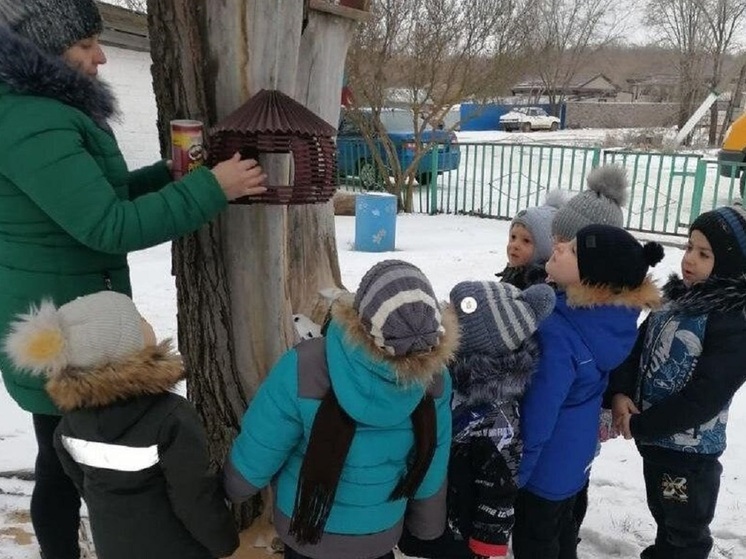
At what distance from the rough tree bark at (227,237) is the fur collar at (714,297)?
1291 mm

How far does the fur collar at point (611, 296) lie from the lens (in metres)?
1.89

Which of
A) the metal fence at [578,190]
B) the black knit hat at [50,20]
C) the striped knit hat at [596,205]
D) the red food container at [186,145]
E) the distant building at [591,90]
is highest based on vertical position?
the distant building at [591,90]

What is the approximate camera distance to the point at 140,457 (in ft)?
4.98

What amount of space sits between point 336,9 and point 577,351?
1.85 m

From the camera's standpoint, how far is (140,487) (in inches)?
61.7

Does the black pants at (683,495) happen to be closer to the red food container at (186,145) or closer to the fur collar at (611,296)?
the fur collar at (611,296)

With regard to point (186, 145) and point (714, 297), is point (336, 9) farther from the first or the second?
point (714, 297)

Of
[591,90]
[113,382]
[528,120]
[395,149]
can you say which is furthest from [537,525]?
[591,90]

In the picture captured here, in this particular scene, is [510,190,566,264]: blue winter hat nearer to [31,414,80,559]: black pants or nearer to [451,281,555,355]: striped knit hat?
[451,281,555,355]: striped knit hat

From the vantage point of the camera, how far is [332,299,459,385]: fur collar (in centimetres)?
147

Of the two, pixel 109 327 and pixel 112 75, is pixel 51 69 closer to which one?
pixel 109 327

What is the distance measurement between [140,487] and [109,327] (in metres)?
0.40

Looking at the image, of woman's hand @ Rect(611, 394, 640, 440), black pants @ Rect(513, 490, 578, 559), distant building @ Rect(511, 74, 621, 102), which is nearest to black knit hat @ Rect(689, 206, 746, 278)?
woman's hand @ Rect(611, 394, 640, 440)

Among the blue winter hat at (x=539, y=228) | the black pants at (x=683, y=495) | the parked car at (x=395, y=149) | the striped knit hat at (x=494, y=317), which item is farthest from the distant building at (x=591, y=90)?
the striped knit hat at (x=494, y=317)
